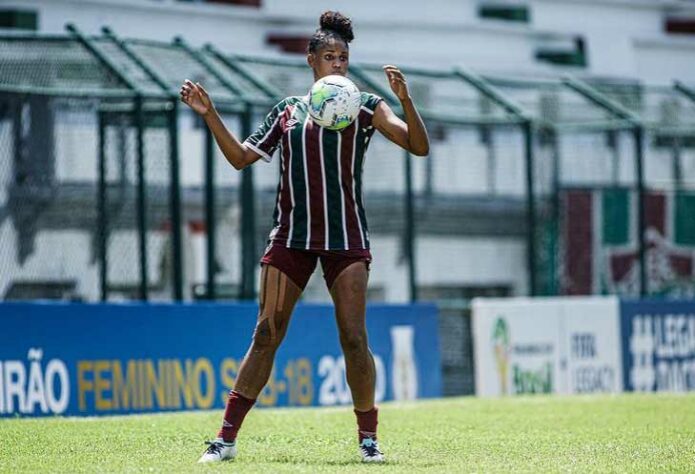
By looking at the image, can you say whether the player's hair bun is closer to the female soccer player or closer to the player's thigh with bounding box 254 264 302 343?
the female soccer player

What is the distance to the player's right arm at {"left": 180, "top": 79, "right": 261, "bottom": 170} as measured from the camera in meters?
9.25

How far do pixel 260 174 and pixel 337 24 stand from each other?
29.2ft

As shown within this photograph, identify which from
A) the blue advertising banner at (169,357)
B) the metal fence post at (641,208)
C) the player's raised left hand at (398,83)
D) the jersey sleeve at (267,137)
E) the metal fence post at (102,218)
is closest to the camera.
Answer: the player's raised left hand at (398,83)

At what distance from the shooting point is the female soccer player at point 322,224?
9.35 m

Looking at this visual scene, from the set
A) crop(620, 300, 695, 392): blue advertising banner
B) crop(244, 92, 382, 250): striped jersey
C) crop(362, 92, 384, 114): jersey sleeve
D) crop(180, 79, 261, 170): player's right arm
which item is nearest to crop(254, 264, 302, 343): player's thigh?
crop(244, 92, 382, 250): striped jersey

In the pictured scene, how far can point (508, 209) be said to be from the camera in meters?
21.3

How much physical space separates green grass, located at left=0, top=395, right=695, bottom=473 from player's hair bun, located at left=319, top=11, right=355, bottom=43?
7.27 feet

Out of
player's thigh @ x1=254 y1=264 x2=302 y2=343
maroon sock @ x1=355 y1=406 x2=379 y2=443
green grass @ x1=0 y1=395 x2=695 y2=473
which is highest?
player's thigh @ x1=254 y1=264 x2=302 y2=343

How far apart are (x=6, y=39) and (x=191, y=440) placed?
685cm

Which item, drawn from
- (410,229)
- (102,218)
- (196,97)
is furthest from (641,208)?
(196,97)

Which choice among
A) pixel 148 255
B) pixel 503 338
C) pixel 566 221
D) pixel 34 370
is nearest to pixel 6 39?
pixel 148 255

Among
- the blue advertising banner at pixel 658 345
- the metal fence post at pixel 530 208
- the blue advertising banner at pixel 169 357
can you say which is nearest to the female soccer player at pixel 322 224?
the blue advertising banner at pixel 169 357

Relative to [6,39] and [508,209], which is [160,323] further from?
[508,209]

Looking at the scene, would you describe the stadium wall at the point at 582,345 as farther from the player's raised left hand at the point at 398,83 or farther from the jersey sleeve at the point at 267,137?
the player's raised left hand at the point at 398,83
